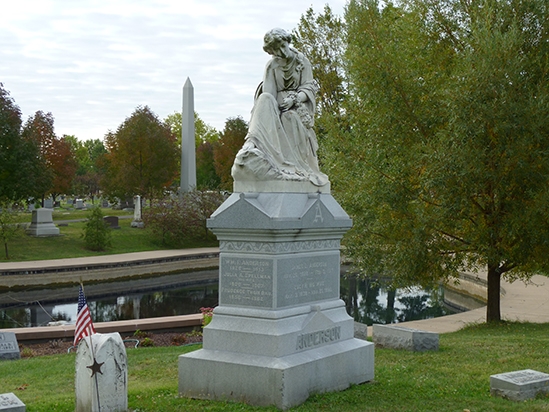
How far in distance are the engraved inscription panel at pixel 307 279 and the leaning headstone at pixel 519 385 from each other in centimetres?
203

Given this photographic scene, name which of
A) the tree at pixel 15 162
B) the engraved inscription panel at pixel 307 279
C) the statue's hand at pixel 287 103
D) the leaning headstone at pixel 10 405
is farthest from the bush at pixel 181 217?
the leaning headstone at pixel 10 405

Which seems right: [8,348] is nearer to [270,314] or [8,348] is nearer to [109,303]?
[270,314]

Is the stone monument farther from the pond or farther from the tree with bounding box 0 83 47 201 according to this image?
the tree with bounding box 0 83 47 201

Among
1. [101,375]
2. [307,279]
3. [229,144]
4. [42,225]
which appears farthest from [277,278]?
[229,144]

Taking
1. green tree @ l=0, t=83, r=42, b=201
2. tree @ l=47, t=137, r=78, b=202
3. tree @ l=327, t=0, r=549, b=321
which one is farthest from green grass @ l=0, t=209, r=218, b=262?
tree @ l=327, t=0, r=549, b=321

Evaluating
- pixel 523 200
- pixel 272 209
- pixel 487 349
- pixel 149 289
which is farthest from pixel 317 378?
pixel 149 289

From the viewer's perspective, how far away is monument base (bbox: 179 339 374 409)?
7.07 m

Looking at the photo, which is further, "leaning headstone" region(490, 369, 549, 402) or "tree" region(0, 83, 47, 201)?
"tree" region(0, 83, 47, 201)

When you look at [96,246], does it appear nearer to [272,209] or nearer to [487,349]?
[487,349]

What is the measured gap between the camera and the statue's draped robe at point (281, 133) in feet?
25.7

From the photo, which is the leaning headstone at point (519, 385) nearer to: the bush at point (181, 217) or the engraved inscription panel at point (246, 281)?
the engraved inscription panel at point (246, 281)

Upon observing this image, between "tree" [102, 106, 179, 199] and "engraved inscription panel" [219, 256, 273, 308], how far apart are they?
4280 centimetres

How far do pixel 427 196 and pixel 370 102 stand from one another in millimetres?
2676

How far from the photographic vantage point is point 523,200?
47.4 feet
